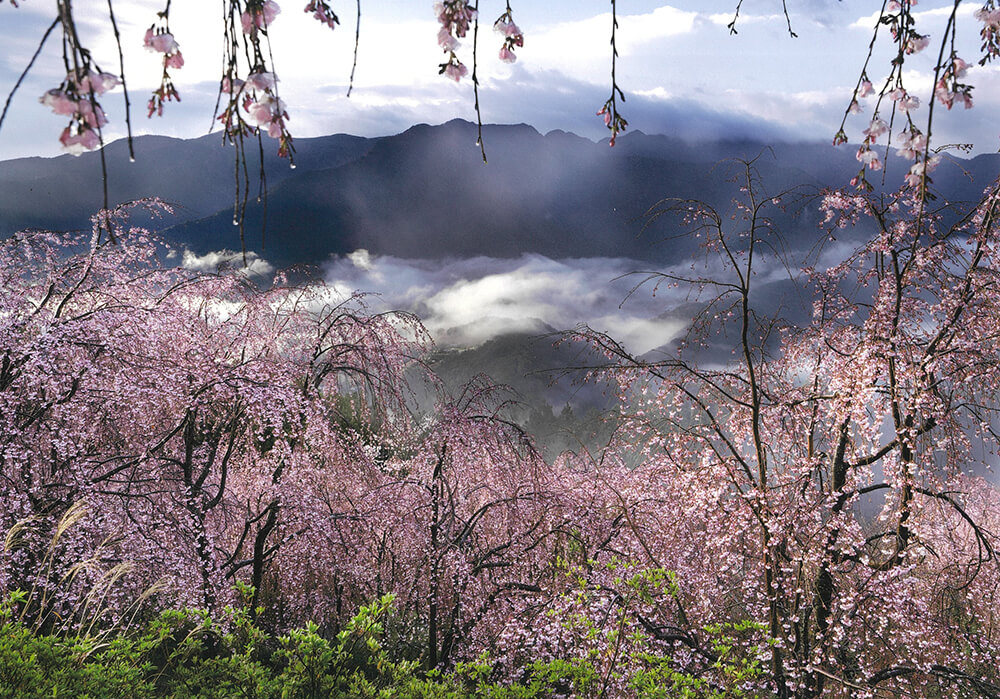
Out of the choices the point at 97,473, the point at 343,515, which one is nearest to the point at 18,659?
the point at 97,473

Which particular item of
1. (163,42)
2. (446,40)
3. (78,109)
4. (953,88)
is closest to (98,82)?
(78,109)

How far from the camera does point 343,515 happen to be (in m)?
6.71

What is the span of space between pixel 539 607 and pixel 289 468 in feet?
10.5

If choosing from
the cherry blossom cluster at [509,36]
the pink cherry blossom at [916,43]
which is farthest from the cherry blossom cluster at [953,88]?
the cherry blossom cluster at [509,36]

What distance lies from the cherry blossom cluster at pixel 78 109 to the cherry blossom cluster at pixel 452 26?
81 centimetres

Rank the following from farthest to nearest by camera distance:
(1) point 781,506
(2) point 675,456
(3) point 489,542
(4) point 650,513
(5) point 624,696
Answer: (3) point 489,542
(4) point 650,513
(2) point 675,456
(1) point 781,506
(5) point 624,696

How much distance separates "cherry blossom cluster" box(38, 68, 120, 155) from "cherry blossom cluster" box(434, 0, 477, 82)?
0.81m

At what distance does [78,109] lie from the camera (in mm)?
1315

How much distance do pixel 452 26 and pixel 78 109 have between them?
35.0 inches

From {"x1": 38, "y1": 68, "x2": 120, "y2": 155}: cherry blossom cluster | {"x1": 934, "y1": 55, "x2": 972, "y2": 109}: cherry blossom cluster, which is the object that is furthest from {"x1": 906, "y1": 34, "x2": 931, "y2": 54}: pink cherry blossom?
{"x1": 38, "y1": 68, "x2": 120, "y2": 155}: cherry blossom cluster

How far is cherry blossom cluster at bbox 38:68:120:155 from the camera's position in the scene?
4.15 feet

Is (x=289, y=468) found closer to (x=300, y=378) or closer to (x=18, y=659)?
(x=300, y=378)

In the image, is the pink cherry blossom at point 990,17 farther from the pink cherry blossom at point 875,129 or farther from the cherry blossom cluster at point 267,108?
the cherry blossom cluster at point 267,108

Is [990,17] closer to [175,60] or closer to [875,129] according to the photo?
Result: [875,129]
